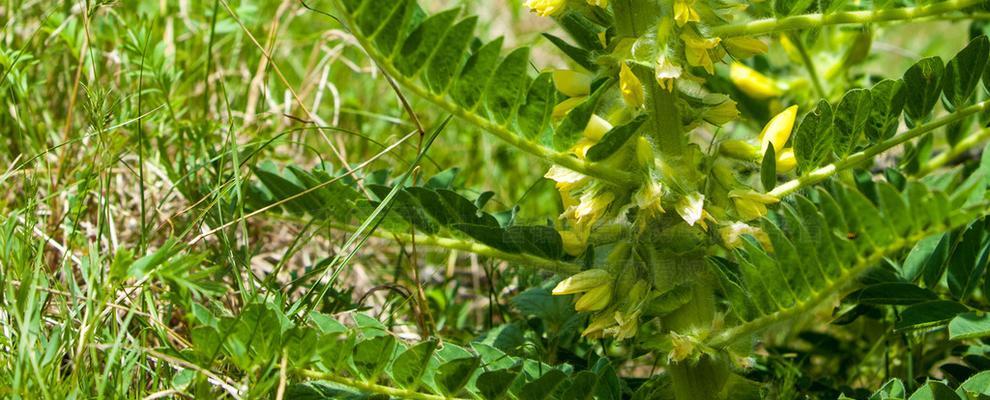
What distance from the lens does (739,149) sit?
1.84m

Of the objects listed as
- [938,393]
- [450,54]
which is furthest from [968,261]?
[450,54]

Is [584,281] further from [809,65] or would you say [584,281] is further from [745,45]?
[809,65]

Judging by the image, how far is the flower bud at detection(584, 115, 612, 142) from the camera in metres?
1.78

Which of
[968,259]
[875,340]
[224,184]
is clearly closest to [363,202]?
[224,184]

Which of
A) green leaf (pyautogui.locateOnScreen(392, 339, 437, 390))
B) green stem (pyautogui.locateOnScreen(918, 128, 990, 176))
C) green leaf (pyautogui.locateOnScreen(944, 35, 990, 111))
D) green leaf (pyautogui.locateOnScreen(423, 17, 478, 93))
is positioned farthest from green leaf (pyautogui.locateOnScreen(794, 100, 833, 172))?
green stem (pyautogui.locateOnScreen(918, 128, 990, 176))

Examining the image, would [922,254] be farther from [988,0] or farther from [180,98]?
[180,98]

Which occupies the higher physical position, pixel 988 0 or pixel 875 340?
pixel 988 0

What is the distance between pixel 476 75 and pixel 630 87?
9.6 inches

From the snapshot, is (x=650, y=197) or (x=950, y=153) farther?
(x=950, y=153)

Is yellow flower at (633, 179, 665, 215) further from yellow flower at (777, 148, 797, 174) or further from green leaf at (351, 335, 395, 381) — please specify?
green leaf at (351, 335, 395, 381)

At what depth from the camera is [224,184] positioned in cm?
208

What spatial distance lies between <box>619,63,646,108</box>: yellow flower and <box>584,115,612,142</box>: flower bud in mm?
57

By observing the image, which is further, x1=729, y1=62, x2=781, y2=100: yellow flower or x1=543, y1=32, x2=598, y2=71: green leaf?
x1=729, y1=62, x2=781, y2=100: yellow flower

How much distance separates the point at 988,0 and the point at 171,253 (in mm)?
1349
